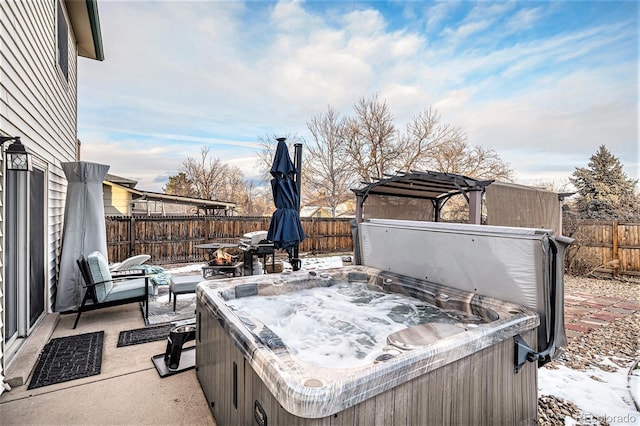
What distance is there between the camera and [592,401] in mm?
2551

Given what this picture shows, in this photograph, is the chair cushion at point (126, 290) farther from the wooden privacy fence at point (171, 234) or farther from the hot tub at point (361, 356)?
the wooden privacy fence at point (171, 234)

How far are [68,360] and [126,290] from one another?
1170 millimetres

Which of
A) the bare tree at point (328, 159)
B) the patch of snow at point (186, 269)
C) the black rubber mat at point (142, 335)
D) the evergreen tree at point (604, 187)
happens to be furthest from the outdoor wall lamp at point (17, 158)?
the evergreen tree at point (604, 187)

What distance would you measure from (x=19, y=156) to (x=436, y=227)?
3886mm

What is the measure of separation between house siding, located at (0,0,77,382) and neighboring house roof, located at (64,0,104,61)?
365 millimetres

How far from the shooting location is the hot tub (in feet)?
4.38

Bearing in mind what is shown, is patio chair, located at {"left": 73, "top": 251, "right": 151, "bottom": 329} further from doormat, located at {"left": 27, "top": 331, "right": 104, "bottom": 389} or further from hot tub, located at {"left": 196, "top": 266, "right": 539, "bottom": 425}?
hot tub, located at {"left": 196, "top": 266, "right": 539, "bottom": 425}

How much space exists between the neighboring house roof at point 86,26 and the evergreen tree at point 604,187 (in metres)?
17.7

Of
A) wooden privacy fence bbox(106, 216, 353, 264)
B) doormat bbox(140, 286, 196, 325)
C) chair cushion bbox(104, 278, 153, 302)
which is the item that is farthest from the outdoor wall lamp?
Answer: wooden privacy fence bbox(106, 216, 353, 264)

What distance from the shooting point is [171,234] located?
884 centimetres

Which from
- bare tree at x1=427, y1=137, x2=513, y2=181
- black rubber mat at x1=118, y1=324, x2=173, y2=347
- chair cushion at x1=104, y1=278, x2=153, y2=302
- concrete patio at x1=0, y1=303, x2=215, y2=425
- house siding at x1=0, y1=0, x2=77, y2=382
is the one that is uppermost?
bare tree at x1=427, y1=137, x2=513, y2=181

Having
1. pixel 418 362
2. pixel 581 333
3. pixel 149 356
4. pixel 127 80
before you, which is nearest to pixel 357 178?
pixel 127 80

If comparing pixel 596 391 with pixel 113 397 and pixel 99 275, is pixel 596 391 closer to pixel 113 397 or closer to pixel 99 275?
pixel 113 397

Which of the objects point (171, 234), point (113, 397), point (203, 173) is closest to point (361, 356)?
point (113, 397)
